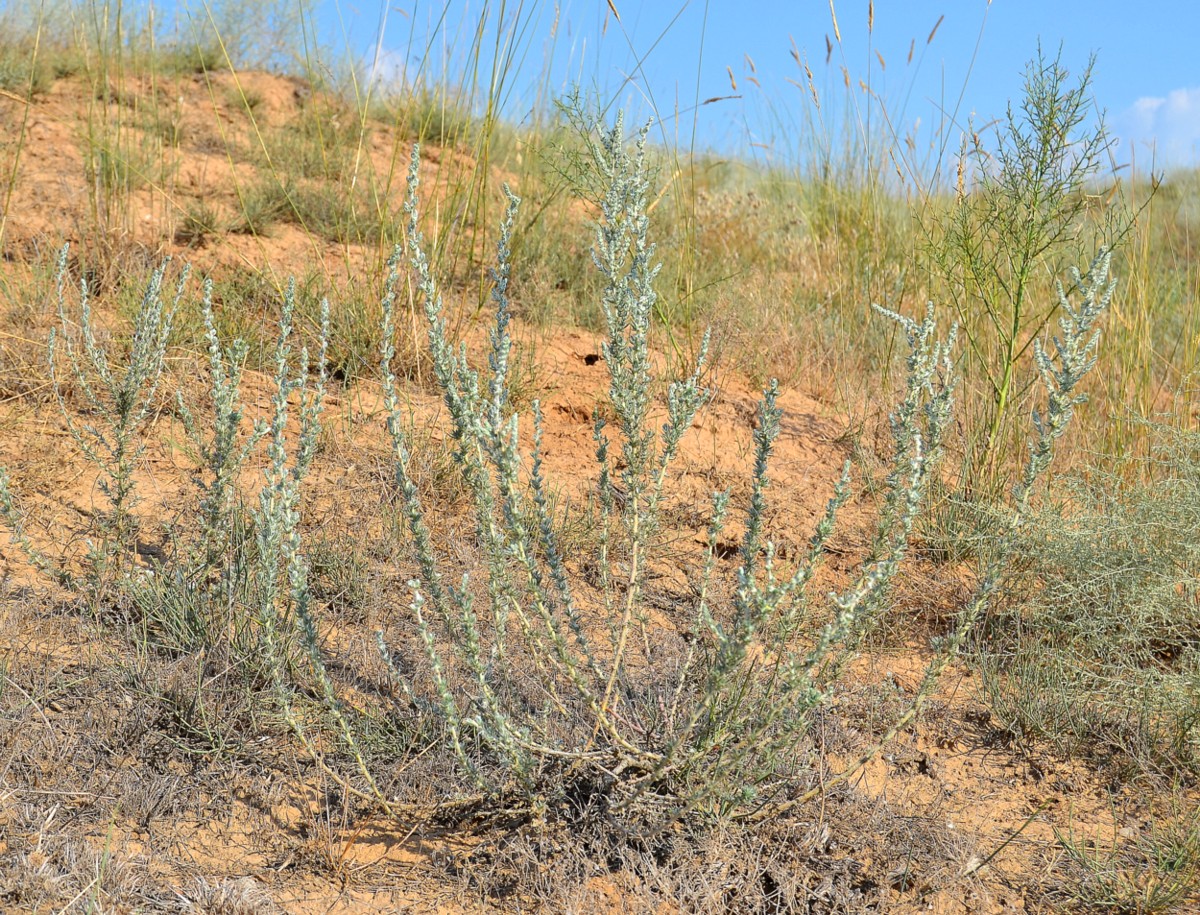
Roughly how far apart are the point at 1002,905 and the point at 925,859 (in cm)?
17

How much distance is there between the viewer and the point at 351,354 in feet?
13.6

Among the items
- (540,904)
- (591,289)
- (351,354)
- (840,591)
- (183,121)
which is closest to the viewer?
(540,904)

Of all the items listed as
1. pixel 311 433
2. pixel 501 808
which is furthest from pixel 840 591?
pixel 311 433

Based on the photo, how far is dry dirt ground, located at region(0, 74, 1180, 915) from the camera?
2.00 metres

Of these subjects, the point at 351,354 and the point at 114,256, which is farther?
the point at 114,256

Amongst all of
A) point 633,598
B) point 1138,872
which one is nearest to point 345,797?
point 633,598

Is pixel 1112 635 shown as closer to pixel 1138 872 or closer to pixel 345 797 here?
pixel 1138 872

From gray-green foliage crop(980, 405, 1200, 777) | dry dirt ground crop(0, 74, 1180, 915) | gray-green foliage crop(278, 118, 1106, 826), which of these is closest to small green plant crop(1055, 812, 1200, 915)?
dry dirt ground crop(0, 74, 1180, 915)

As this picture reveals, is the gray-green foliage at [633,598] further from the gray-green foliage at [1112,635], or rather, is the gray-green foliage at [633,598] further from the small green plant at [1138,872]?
the gray-green foliage at [1112,635]

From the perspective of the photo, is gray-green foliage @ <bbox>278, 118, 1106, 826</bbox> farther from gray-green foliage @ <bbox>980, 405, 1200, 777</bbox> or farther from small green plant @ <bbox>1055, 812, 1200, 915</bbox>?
gray-green foliage @ <bbox>980, 405, 1200, 777</bbox>

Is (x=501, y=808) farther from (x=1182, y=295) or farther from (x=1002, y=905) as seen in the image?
(x=1182, y=295)

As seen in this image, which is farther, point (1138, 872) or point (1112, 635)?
point (1112, 635)

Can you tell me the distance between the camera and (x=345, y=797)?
2.15 metres

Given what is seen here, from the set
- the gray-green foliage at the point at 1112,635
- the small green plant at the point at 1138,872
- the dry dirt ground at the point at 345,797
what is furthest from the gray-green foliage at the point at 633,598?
the gray-green foliage at the point at 1112,635
